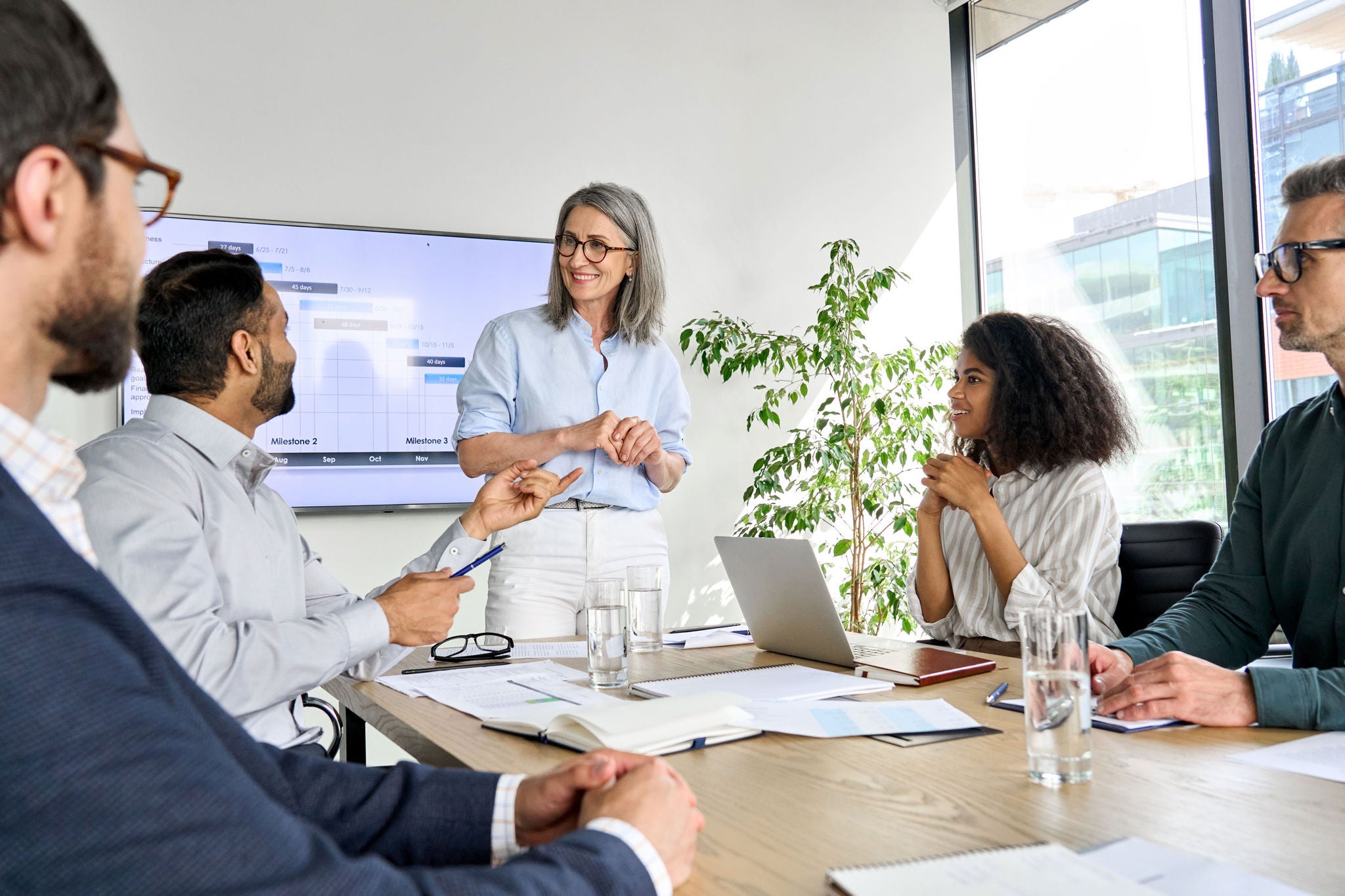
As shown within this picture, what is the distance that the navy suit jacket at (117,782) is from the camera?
2.01 ft

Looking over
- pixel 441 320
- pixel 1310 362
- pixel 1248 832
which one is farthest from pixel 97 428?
pixel 1310 362

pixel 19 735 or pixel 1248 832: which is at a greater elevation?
pixel 19 735

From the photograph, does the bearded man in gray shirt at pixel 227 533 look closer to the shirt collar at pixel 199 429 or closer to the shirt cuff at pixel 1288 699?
the shirt collar at pixel 199 429

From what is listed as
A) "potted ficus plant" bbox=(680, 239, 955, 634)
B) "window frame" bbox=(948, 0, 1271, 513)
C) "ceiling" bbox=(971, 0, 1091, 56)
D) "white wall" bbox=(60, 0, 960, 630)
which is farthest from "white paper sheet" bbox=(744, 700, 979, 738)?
"ceiling" bbox=(971, 0, 1091, 56)

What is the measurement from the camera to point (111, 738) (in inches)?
24.8

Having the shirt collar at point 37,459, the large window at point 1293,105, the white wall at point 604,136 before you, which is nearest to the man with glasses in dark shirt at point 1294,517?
the shirt collar at point 37,459

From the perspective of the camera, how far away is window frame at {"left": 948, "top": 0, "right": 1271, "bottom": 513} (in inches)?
139

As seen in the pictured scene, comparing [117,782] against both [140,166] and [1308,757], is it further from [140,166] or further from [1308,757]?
[1308,757]

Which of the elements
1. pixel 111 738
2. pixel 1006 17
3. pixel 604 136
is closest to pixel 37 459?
pixel 111 738

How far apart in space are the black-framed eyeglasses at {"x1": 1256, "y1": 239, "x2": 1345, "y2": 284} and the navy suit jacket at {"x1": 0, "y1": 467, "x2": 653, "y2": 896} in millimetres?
1566

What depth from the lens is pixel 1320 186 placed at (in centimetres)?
171

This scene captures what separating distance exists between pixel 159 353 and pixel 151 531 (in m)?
0.42

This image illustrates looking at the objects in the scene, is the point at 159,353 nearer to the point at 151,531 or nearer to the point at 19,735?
the point at 151,531

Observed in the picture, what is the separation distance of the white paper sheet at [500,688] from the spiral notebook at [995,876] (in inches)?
28.9
